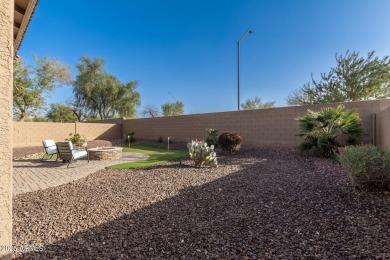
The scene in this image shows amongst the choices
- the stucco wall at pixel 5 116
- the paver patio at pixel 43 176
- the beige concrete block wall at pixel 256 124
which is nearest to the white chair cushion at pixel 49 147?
the paver patio at pixel 43 176

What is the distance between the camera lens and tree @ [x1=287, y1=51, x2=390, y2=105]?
1720 centimetres

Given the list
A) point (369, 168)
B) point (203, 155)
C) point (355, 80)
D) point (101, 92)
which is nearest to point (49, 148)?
point (203, 155)

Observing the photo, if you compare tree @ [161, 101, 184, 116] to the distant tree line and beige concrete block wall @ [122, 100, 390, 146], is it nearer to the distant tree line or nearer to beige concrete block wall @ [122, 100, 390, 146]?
the distant tree line

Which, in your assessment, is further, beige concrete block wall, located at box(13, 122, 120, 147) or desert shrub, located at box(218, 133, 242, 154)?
beige concrete block wall, located at box(13, 122, 120, 147)

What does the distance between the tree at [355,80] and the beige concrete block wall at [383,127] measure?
35.4ft

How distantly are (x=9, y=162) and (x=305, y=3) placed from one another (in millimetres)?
14034

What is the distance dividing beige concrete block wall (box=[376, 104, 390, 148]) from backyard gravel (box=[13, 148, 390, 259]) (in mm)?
3012

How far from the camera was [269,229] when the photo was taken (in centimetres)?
322

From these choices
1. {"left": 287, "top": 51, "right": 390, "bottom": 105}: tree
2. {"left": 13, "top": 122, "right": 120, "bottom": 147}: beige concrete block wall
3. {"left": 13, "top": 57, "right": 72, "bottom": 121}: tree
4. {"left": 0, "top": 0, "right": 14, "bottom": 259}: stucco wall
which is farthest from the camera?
{"left": 13, "top": 57, "right": 72, "bottom": 121}: tree

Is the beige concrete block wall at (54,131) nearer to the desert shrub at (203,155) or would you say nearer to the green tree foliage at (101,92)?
the green tree foliage at (101,92)

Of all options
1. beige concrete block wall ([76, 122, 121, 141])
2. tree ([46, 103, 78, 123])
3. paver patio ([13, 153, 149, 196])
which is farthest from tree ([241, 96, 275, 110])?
paver patio ([13, 153, 149, 196])

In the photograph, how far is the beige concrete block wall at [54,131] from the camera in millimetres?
16531

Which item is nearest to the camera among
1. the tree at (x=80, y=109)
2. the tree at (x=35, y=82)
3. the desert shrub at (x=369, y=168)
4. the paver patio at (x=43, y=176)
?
the desert shrub at (x=369, y=168)

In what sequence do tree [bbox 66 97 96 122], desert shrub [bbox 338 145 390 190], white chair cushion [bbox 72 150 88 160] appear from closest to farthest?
desert shrub [bbox 338 145 390 190]
white chair cushion [bbox 72 150 88 160]
tree [bbox 66 97 96 122]
